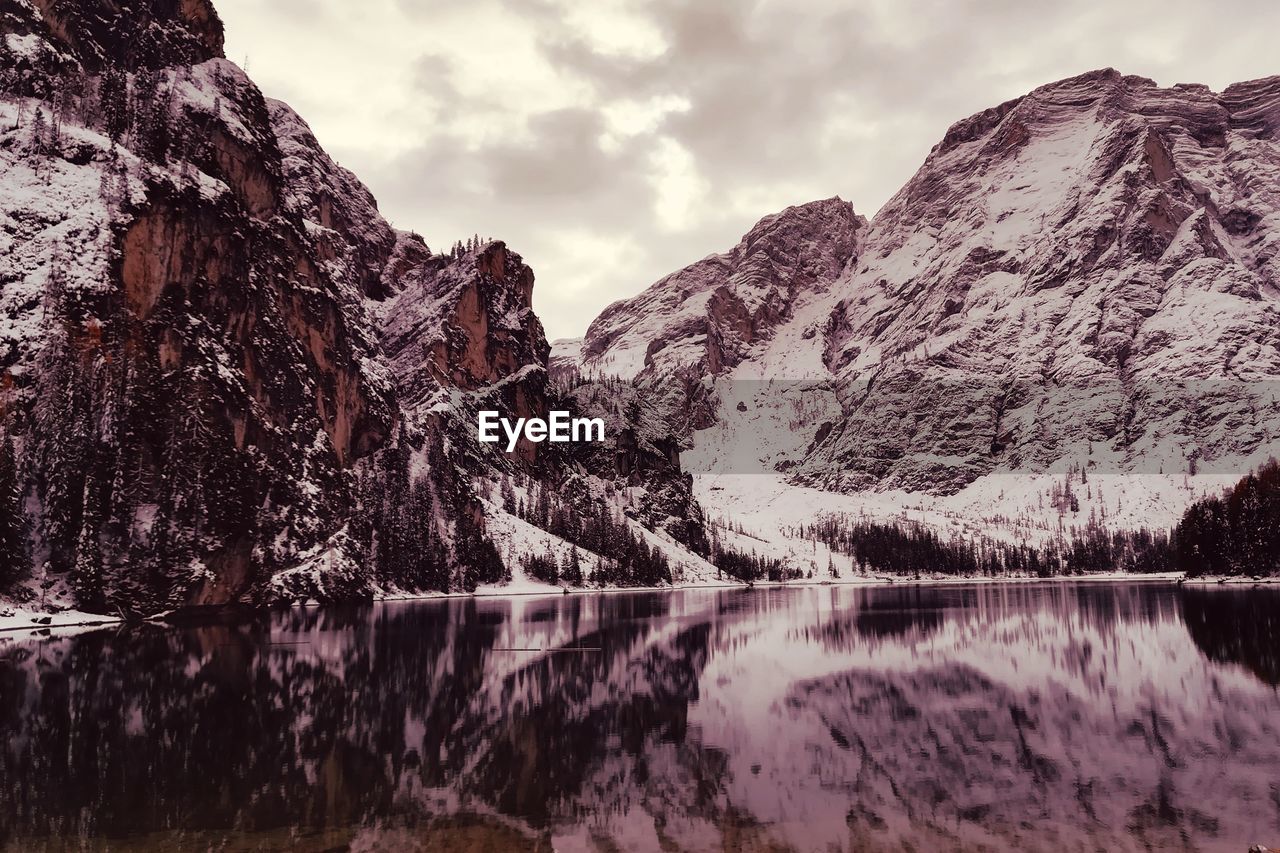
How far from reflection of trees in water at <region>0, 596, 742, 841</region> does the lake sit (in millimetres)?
161

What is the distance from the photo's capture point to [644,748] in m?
28.6

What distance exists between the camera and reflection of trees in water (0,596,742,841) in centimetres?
2144

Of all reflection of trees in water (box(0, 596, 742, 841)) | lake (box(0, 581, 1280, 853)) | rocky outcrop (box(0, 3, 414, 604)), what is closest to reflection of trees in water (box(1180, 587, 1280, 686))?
lake (box(0, 581, 1280, 853))

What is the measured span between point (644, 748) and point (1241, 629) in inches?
2263

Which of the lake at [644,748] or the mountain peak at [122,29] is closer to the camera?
the lake at [644,748]

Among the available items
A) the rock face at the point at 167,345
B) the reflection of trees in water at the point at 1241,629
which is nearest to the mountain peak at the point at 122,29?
the rock face at the point at 167,345

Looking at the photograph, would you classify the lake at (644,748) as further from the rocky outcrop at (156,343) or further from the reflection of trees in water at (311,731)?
the rocky outcrop at (156,343)

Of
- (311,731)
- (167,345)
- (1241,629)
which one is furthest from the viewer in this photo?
(167,345)

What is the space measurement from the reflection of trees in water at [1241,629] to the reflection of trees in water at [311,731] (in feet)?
Result: 103

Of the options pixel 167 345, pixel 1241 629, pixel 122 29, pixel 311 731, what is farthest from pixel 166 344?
pixel 1241 629

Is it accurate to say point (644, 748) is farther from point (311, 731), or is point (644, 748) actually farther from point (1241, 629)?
point (1241, 629)

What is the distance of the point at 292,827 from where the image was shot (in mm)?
19719

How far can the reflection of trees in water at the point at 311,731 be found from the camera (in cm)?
2144

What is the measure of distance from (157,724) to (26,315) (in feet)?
297
